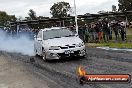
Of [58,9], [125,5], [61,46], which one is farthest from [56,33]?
[58,9]

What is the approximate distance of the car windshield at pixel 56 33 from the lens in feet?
53.7

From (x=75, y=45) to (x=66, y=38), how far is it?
938mm

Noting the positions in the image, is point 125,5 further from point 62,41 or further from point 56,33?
point 62,41

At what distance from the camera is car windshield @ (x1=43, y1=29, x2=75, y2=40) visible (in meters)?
16.4

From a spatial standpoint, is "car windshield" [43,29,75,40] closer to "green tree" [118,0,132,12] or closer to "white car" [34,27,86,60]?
"white car" [34,27,86,60]

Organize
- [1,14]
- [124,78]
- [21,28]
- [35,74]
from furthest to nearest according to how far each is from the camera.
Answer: [1,14] < [21,28] < [35,74] < [124,78]

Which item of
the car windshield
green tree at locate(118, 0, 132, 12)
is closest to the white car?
the car windshield

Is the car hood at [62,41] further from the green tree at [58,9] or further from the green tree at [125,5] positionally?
the green tree at [58,9]

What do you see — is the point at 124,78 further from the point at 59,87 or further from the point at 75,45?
the point at 75,45

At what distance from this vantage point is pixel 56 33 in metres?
16.6

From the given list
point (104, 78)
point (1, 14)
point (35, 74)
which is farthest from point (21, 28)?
point (1, 14)

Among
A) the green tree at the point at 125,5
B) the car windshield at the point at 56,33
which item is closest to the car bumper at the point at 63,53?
the car windshield at the point at 56,33

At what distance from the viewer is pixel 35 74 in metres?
12.1

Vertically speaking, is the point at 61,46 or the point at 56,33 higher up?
the point at 56,33
